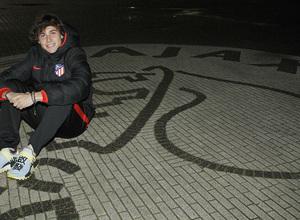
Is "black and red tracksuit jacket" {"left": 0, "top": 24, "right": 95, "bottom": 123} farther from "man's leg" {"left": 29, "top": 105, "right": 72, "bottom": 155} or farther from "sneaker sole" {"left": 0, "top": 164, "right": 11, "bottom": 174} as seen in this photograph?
"sneaker sole" {"left": 0, "top": 164, "right": 11, "bottom": 174}

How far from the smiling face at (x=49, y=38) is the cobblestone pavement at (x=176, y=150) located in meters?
1.41

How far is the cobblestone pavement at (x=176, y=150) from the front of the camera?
364 centimetres

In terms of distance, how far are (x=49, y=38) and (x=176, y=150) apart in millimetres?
2209

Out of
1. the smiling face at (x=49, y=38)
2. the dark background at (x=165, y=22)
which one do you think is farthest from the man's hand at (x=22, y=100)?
the dark background at (x=165, y=22)

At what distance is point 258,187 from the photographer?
3.96 metres

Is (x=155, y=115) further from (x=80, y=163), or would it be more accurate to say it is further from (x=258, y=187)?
(x=258, y=187)

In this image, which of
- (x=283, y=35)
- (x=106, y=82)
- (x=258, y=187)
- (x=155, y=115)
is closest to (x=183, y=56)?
(x=106, y=82)

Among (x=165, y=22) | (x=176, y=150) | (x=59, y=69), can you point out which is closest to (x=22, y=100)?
(x=59, y=69)

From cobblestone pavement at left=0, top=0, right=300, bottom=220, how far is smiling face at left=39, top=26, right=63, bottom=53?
141 cm

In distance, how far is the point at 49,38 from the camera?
415 centimetres

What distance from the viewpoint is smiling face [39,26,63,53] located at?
164 inches

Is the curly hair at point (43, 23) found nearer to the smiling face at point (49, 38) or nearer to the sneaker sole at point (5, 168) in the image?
the smiling face at point (49, 38)

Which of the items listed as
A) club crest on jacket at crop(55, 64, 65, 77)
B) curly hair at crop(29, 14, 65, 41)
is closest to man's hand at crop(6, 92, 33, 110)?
club crest on jacket at crop(55, 64, 65, 77)

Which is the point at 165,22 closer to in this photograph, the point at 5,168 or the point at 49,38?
the point at 49,38
